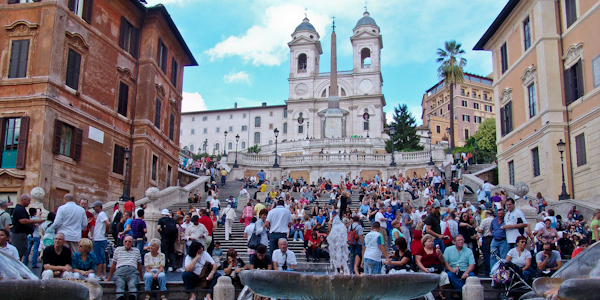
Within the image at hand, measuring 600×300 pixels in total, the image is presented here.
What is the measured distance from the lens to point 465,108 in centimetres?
9362

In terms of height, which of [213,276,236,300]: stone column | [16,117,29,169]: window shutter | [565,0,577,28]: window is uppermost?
[565,0,577,28]: window

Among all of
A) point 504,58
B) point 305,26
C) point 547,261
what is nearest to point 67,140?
point 547,261

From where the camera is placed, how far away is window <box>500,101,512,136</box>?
28.4 metres

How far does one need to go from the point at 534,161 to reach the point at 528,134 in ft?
4.68

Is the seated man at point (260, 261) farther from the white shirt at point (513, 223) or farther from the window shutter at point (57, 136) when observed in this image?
the window shutter at point (57, 136)

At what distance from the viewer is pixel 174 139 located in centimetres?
3128

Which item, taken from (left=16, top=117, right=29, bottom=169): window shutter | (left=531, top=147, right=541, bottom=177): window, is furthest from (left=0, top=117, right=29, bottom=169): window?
(left=531, top=147, right=541, bottom=177): window

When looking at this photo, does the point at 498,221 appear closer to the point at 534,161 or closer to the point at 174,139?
the point at 534,161

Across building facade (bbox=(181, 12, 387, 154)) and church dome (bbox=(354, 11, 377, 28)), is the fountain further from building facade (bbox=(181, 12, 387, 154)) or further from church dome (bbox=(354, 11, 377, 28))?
church dome (bbox=(354, 11, 377, 28))

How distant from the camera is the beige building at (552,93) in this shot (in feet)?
69.6

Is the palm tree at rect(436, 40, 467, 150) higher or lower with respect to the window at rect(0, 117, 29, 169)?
higher

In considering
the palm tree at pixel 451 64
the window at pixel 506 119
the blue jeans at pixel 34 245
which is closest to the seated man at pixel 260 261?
the blue jeans at pixel 34 245

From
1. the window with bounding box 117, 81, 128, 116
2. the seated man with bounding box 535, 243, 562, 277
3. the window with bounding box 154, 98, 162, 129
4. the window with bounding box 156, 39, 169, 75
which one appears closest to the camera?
the seated man with bounding box 535, 243, 562, 277

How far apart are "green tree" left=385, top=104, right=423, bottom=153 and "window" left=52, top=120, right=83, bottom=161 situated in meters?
44.9
